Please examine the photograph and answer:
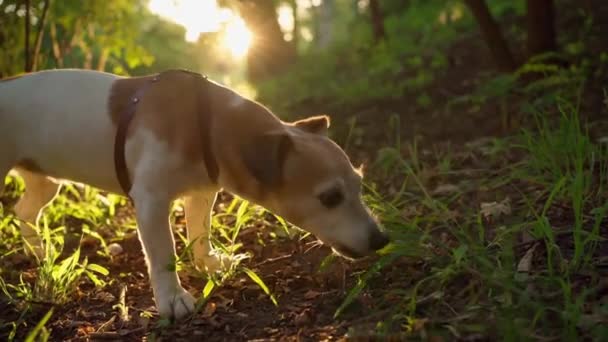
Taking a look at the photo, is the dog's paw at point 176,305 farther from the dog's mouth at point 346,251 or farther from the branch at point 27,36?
the branch at point 27,36

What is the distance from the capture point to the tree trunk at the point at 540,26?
672cm

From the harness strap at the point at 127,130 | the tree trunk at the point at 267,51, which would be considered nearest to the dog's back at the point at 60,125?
the harness strap at the point at 127,130

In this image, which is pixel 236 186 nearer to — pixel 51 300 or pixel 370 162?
pixel 51 300

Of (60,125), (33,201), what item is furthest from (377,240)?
(33,201)

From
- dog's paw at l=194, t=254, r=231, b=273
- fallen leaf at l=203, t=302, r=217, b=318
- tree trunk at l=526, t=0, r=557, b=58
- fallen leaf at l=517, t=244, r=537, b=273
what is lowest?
fallen leaf at l=203, t=302, r=217, b=318

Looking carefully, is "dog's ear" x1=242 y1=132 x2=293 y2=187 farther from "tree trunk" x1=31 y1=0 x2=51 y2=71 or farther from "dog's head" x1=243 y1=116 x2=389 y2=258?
"tree trunk" x1=31 y1=0 x2=51 y2=71

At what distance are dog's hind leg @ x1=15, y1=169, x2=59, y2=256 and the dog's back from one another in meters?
0.55

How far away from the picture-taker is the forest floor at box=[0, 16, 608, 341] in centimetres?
263

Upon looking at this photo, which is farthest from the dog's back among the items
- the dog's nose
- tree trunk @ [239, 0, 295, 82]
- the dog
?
tree trunk @ [239, 0, 295, 82]

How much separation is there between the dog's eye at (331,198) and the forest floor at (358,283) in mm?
352

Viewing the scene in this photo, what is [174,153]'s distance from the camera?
3.20 metres

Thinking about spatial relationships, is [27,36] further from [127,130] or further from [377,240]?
[377,240]

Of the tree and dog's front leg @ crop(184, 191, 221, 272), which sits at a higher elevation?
the tree

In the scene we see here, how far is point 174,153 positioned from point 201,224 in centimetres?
79
